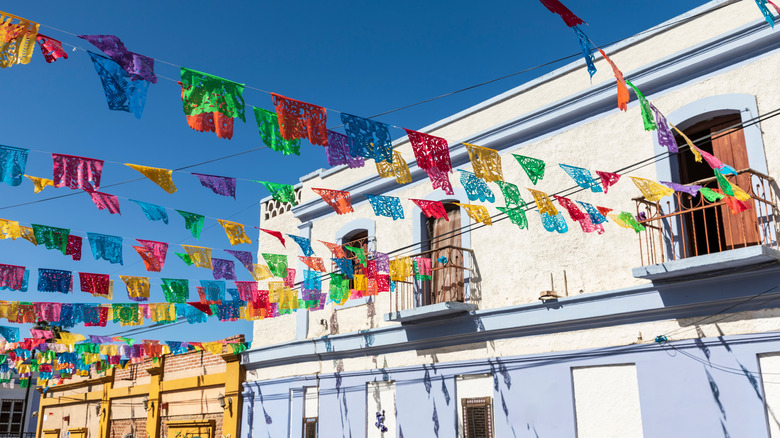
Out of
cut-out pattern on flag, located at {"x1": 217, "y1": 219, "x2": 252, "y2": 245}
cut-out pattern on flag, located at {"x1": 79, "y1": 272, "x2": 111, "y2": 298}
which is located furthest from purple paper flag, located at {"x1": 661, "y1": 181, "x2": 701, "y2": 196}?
cut-out pattern on flag, located at {"x1": 79, "y1": 272, "x2": 111, "y2": 298}

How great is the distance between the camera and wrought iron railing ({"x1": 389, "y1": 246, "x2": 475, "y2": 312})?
37.2 ft

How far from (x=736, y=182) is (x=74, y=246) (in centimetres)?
912

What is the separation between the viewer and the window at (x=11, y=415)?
27.9m

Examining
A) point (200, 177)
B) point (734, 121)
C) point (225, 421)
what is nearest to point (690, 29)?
point (734, 121)

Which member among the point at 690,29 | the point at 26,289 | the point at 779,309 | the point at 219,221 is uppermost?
the point at 690,29

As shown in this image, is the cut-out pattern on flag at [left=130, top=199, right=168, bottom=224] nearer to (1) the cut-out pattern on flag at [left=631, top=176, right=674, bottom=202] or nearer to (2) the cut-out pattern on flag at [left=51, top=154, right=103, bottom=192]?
(2) the cut-out pattern on flag at [left=51, top=154, right=103, bottom=192]

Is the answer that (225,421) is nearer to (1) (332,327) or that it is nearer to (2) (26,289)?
(1) (332,327)

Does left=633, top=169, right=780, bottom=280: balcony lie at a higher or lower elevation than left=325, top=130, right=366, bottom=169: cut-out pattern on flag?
lower

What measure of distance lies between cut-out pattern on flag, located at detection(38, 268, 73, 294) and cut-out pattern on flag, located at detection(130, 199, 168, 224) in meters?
2.74

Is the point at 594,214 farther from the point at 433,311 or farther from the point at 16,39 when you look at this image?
the point at 16,39

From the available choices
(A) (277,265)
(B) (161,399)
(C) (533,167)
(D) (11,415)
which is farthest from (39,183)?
(D) (11,415)

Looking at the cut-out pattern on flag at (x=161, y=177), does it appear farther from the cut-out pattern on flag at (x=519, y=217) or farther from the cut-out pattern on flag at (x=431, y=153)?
the cut-out pattern on flag at (x=519, y=217)

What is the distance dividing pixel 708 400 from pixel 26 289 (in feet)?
32.4

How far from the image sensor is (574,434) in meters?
9.20
